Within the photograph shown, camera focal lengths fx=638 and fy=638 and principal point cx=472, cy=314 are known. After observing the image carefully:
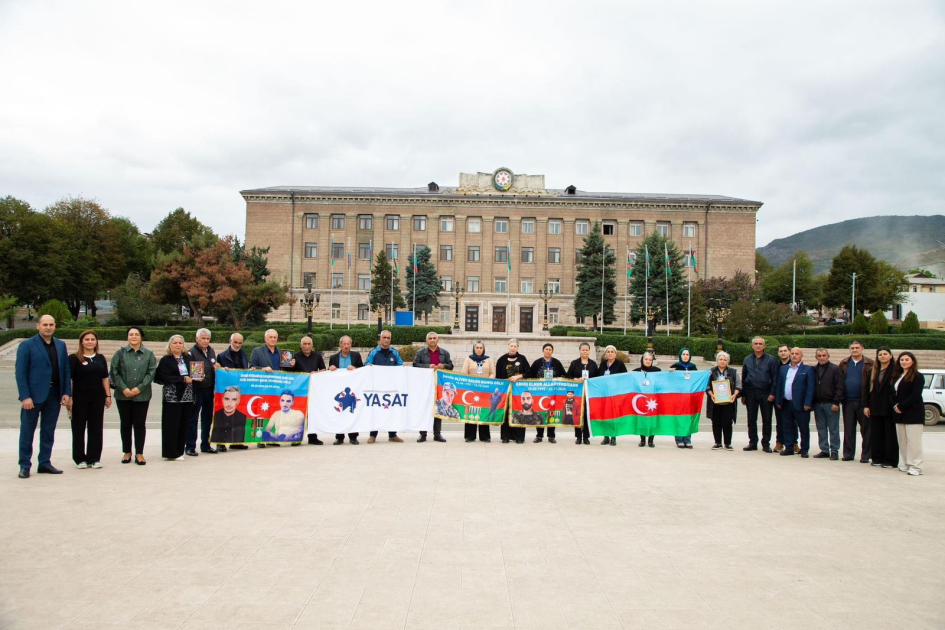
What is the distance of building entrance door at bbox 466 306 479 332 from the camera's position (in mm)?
64062

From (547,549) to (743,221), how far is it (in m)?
65.1

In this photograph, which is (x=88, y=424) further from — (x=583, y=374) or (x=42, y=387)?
(x=583, y=374)

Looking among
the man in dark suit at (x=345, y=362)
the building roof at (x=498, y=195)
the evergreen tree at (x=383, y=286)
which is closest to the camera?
the man in dark suit at (x=345, y=362)

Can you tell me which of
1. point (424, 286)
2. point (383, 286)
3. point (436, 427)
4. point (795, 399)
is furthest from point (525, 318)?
point (795, 399)

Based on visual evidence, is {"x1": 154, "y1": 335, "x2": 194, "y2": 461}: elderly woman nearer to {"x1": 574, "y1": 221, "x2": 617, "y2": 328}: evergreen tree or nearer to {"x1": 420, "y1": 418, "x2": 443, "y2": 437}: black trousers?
{"x1": 420, "y1": 418, "x2": 443, "y2": 437}: black trousers

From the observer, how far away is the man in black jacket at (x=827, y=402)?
33.1ft

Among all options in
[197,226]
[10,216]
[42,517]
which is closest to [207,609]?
[42,517]

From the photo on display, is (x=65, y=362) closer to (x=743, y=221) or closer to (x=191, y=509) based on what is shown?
(x=191, y=509)

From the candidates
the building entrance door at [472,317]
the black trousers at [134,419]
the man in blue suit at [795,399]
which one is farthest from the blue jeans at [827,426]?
the building entrance door at [472,317]

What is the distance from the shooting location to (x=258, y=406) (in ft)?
33.9

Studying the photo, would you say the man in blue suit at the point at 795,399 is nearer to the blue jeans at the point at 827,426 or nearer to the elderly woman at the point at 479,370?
the blue jeans at the point at 827,426

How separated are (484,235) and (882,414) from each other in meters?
56.0

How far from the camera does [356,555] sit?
5066 millimetres

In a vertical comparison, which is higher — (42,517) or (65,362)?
(65,362)
